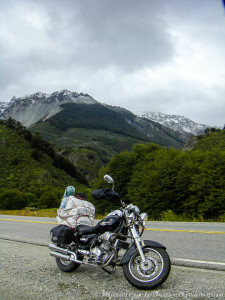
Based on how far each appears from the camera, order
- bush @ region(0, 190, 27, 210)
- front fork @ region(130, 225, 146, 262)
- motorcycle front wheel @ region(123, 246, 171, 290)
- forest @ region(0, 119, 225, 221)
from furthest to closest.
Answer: bush @ region(0, 190, 27, 210) → forest @ region(0, 119, 225, 221) → front fork @ region(130, 225, 146, 262) → motorcycle front wheel @ region(123, 246, 171, 290)

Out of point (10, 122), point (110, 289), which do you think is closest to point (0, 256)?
point (110, 289)

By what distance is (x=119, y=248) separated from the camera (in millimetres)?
3980

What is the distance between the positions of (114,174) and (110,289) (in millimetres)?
36351

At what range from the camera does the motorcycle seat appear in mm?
4348

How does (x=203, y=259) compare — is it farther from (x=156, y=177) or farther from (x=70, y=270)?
(x=156, y=177)

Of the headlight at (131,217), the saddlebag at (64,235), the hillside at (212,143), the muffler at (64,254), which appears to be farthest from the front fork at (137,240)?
the hillside at (212,143)

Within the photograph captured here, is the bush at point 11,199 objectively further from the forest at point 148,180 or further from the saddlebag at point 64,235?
the saddlebag at point 64,235

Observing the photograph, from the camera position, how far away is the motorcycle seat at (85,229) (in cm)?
435

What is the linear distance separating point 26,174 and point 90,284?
223ft

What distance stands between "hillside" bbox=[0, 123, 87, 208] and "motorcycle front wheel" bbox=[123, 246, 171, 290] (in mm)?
55740

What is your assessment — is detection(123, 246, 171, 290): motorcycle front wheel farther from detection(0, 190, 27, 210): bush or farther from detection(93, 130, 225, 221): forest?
detection(0, 190, 27, 210): bush

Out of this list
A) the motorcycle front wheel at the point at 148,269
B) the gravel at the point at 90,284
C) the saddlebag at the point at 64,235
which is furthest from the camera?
the saddlebag at the point at 64,235

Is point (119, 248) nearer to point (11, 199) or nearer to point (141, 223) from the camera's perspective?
point (141, 223)

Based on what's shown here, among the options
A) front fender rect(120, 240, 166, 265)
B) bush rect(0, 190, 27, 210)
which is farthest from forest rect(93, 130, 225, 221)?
bush rect(0, 190, 27, 210)
